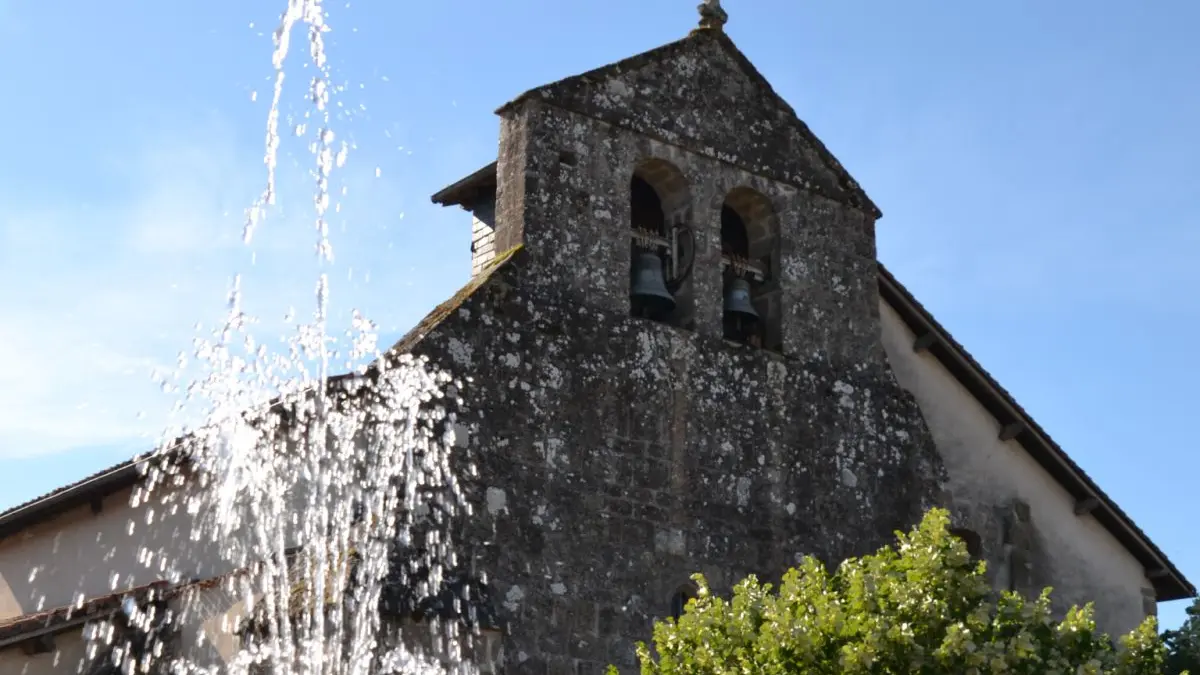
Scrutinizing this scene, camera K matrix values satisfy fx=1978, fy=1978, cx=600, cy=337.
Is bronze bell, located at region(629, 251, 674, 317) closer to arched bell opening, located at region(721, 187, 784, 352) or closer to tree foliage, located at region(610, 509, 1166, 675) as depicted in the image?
arched bell opening, located at region(721, 187, 784, 352)

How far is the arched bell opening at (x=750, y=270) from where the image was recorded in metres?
18.0

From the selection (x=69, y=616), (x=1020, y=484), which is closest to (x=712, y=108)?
(x=1020, y=484)

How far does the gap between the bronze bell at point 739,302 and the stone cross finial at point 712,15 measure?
2.43 metres

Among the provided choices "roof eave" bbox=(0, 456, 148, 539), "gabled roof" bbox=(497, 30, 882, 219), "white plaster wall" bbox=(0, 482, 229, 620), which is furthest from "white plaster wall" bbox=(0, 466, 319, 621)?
"gabled roof" bbox=(497, 30, 882, 219)

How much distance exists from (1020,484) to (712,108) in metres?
5.13

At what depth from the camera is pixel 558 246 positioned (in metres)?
16.6

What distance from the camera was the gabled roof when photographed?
1736 centimetres

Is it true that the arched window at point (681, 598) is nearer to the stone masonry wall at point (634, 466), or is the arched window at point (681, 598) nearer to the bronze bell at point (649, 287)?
the stone masonry wall at point (634, 466)

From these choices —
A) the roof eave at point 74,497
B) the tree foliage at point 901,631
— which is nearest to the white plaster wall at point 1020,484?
the tree foliage at point 901,631

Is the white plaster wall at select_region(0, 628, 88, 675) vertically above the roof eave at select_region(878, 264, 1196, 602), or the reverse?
the roof eave at select_region(878, 264, 1196, 602)

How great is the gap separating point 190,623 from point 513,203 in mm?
4352

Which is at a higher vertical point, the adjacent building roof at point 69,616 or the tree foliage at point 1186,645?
the tree foliage at point 1186,645

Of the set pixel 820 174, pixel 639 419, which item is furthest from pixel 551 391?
pixel 820 174

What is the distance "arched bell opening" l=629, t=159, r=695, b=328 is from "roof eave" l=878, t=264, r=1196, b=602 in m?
2.76
